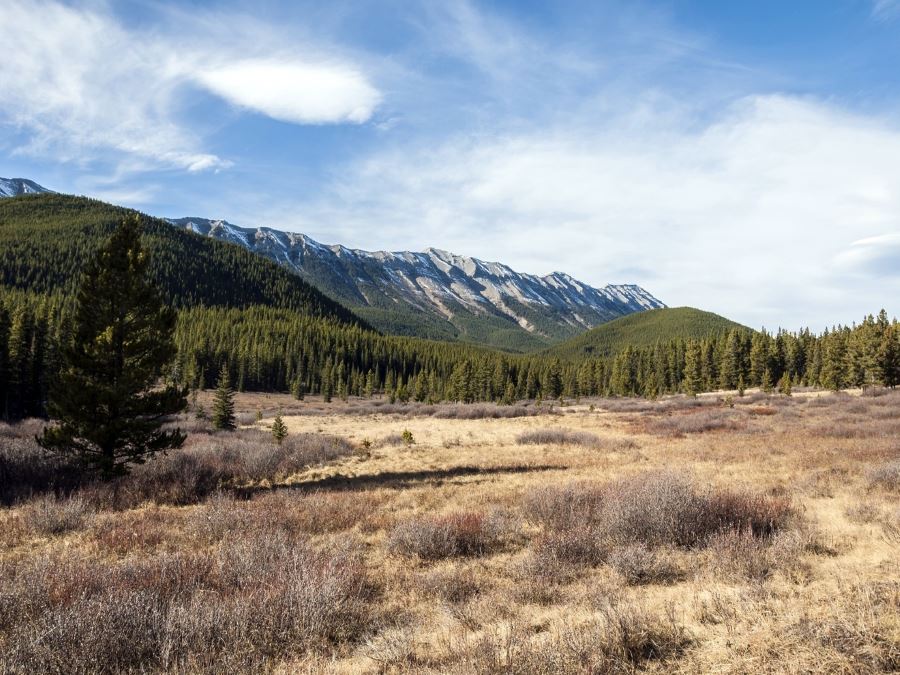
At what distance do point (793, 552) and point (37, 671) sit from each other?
27.8 feet

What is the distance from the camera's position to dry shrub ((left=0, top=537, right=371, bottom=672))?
3883 mm

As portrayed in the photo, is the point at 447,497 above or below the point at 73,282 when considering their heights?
below

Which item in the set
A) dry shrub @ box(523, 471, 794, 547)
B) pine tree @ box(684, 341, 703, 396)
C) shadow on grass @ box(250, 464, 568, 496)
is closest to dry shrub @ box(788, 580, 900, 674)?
dry shrub @ box(523, 471, 794, 547)

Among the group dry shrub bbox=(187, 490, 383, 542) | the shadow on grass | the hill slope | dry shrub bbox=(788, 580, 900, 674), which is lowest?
the shadow on grass

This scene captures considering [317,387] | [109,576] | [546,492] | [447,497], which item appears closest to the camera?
[109,576]

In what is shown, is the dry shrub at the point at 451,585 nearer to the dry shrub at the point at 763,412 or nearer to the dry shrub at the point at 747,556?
the dry shrub at the point at 747,556

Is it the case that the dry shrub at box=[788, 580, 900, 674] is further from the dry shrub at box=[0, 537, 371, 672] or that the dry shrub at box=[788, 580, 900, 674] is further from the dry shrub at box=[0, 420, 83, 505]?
the dry shrub at box=[0, 420, 83, 505]

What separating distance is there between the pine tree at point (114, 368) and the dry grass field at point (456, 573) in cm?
106

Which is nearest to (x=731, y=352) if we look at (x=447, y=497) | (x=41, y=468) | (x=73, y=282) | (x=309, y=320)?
(x=447, y=497)

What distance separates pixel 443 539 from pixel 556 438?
17164 mm

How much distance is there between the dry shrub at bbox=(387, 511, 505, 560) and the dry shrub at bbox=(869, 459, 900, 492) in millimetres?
8757

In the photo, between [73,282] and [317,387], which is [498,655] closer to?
[317,387]

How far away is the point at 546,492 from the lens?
9898mm

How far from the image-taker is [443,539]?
7.54 metres
